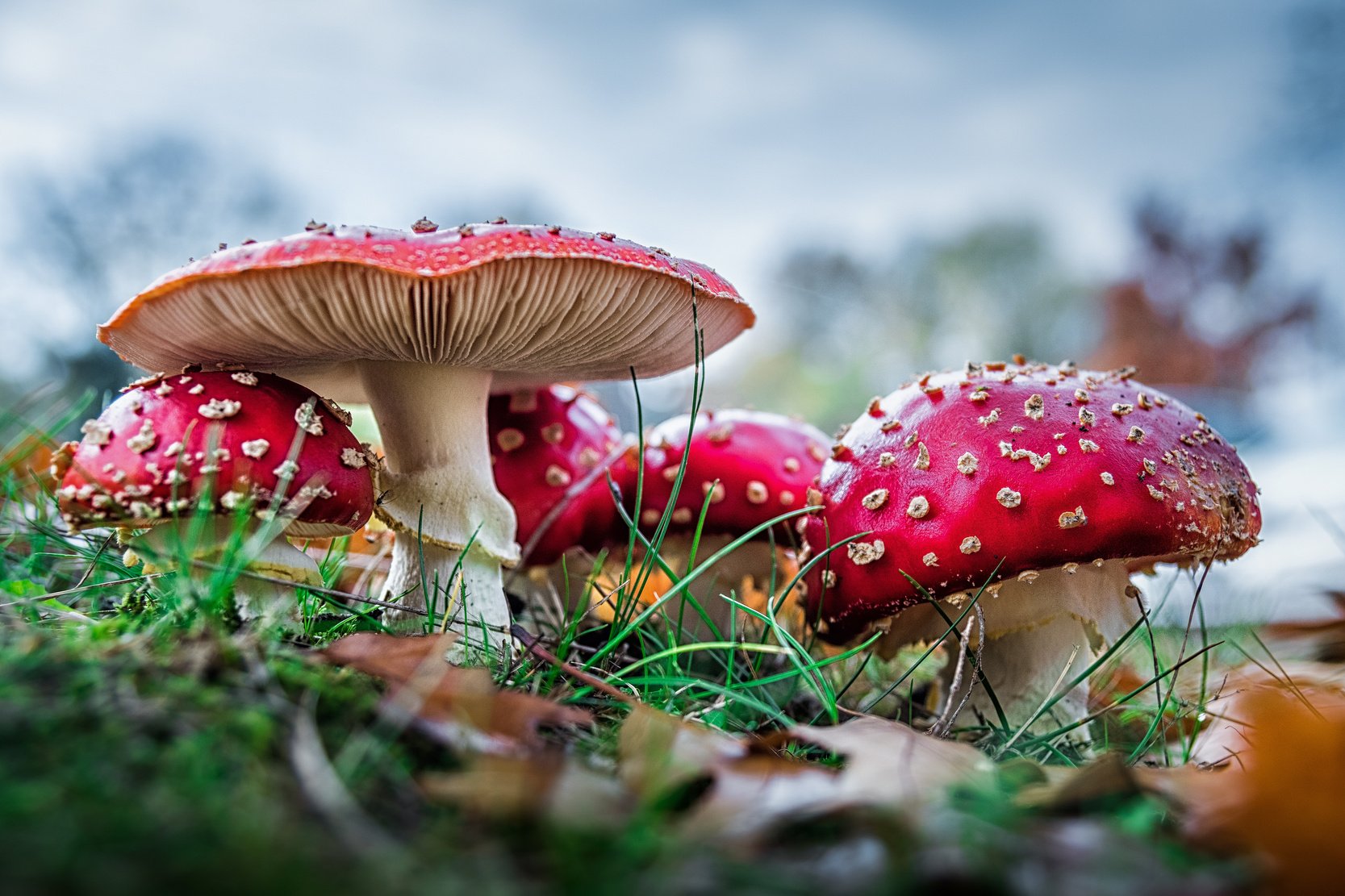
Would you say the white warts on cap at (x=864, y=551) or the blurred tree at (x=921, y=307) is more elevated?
the blurred tree at (x=921, y=307)

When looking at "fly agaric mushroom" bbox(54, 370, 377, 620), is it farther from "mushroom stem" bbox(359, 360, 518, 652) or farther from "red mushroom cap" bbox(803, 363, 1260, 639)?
"red mushroom cap" bbox(803, 363, 1260, 639)

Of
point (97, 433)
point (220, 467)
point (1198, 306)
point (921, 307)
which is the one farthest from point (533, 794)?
point (921, 307)

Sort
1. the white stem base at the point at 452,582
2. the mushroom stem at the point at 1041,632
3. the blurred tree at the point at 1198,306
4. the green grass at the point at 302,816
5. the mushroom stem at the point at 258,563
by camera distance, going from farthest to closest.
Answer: the blurred tree at the point at 1198,306 < the white stem base at the point at 452,582 < the mushroom stem at the point at 1041,632 < the mushroom stem at the point at 258,563 < the green grass at the point at 302,816

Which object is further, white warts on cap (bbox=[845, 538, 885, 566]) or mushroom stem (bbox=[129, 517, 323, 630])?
white warts on cap (bbox=[845, 538, 885, 566])

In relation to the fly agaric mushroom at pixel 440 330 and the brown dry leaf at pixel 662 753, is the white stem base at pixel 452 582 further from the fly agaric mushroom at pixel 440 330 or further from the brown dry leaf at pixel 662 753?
the brown dry leaf at pixel 662 753

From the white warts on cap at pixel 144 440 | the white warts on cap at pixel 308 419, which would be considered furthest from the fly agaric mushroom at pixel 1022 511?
the white warts on cap at pixel 144 440

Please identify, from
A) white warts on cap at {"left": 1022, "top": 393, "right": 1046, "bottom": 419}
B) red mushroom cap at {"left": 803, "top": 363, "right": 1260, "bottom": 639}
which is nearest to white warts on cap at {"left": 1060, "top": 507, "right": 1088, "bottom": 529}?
red mushroom cap at {"left": 803, "top": 363, "right": 1260, "bottom": 639}
